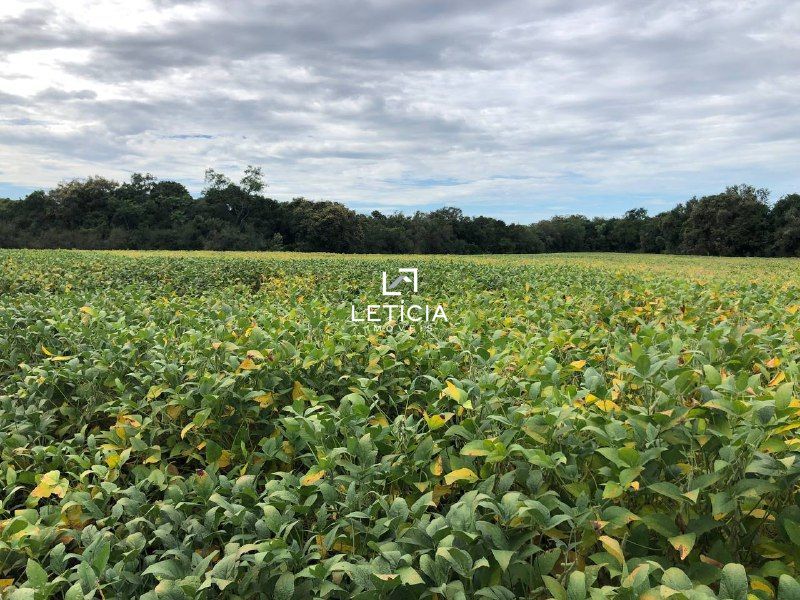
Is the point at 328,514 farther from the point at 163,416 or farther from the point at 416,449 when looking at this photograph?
the point at 163,416

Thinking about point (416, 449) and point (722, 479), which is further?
point (416, 449)

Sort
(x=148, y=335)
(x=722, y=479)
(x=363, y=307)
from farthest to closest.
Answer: (x=363, y=307)
(x=148, y=335)
(x=722, y=479)

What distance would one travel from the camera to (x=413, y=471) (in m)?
2.26

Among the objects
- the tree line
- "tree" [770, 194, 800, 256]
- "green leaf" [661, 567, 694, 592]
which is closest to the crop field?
"green leaf" [661, 567, 694, 592]

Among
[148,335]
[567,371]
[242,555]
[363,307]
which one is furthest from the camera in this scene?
[363,307]

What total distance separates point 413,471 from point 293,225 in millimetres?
55512

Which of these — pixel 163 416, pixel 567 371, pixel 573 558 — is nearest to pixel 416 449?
pixel 573 558

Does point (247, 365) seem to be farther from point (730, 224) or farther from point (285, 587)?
point (730, 224)

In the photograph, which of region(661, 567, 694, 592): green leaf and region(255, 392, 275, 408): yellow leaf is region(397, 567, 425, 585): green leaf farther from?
region(255, 392, 275, 408): yellow leaf

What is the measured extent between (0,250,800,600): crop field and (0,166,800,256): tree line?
4773 centimetres

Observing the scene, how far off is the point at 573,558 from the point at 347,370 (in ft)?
5.53

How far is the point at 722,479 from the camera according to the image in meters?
1.79

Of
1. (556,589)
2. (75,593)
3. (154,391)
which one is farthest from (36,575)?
(556,589)

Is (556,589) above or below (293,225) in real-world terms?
below
